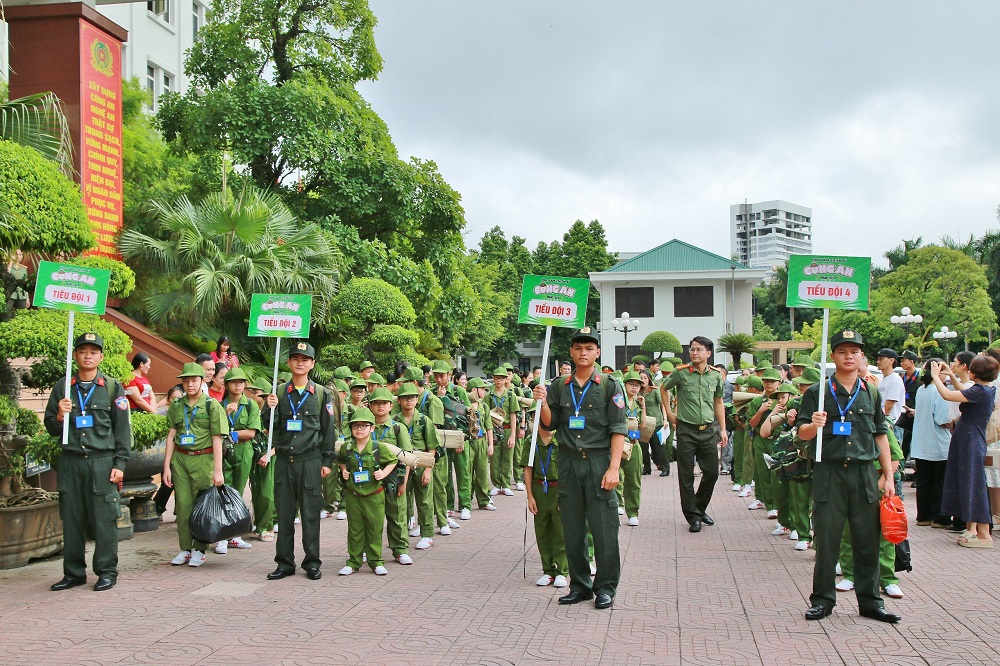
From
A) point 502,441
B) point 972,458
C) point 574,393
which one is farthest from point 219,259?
point 972,458

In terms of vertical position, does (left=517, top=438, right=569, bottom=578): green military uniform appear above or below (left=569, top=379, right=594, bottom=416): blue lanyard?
below

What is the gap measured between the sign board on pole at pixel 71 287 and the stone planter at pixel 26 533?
2.00 meters

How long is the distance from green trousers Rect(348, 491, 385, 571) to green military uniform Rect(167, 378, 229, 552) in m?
1.41

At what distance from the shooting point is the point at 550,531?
7508mm

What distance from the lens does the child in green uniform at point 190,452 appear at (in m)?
8.43

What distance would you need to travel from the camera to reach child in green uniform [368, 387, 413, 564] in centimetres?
845

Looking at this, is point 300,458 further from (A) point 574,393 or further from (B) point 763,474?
(B) point 763,474

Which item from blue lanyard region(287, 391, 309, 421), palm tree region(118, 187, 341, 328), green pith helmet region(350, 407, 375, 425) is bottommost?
green pith helmet region(350, 407, 375, 425)

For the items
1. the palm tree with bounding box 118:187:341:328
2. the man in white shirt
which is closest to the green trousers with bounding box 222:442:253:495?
the man in white shirt

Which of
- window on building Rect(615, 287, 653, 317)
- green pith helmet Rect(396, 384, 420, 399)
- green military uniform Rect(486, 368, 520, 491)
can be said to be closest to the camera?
green pith helmet Rect(396, 384, 420, 399)

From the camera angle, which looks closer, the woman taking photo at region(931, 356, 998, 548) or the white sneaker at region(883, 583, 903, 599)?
the white sneaker at region(883, 583, 903, 599)

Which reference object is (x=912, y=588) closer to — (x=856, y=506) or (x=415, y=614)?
(x=856, y=506)

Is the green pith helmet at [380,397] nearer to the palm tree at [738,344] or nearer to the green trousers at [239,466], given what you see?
the green trousers at [239,466]

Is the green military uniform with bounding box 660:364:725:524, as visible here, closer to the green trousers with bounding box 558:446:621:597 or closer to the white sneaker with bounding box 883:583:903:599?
the white sneaker with bounding box 883:583:903:599
